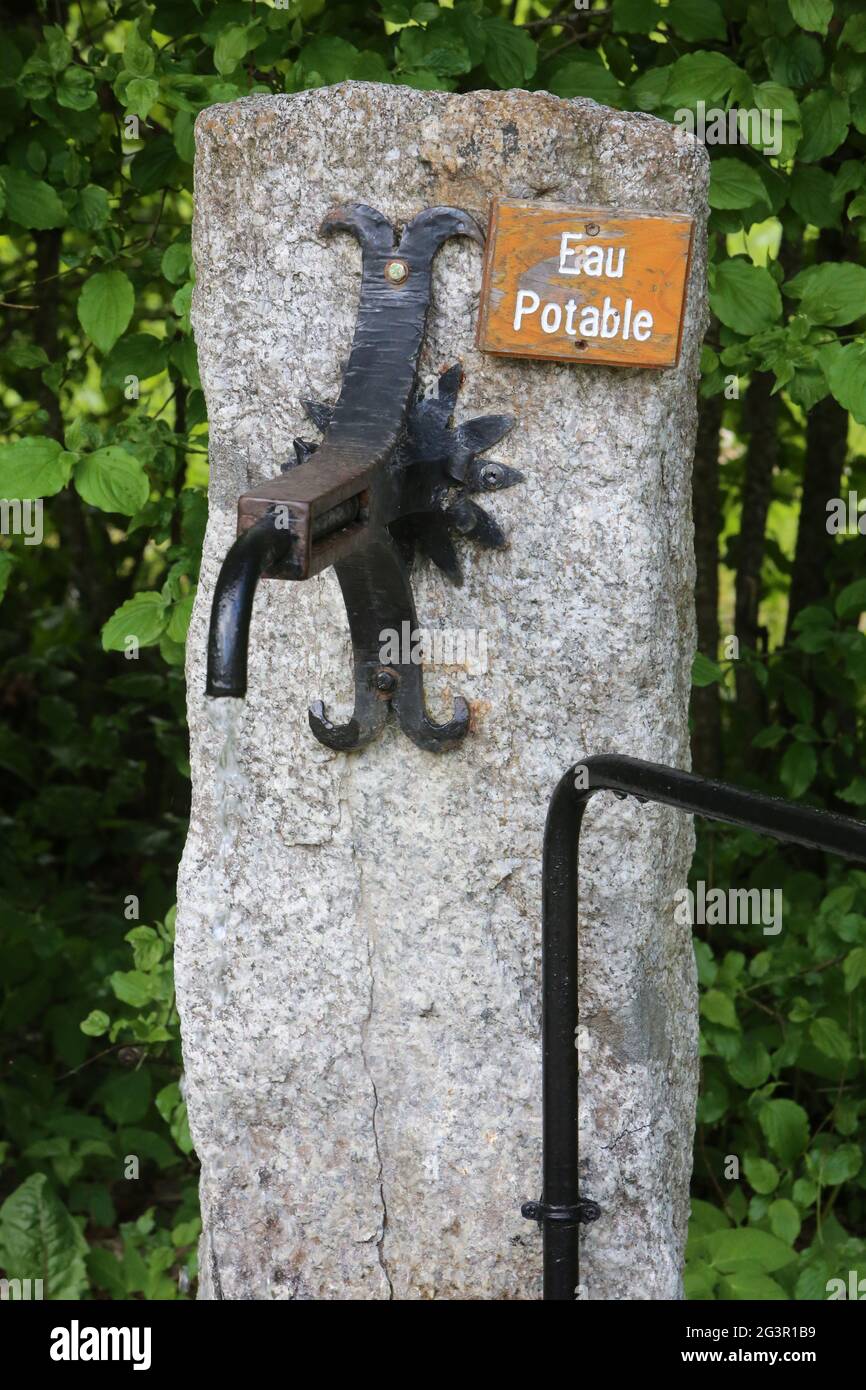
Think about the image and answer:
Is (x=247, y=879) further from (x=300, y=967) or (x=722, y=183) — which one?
(x=722, y=183)

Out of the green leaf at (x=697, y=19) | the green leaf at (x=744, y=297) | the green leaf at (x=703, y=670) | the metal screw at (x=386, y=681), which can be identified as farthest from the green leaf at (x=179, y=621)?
the green leaf at (x=697, y=19)

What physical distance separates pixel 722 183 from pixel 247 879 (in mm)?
1206

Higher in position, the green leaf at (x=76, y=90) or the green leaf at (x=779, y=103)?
the green leaf at (x=76, y=90)

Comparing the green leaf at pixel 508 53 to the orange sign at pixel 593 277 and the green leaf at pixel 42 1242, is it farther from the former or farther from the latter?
the green leaf at pixel 42 1242

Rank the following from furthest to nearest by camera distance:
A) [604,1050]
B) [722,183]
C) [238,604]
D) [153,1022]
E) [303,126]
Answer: [153,1022] < [722,183] < [604,1050] < [303,126] < [238,604]

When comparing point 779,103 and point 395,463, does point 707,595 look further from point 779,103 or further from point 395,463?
point 395,463

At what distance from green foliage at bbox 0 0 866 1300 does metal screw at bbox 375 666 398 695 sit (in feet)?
2.12

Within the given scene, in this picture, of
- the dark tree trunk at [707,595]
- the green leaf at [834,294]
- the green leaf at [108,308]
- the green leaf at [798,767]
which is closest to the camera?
the green leaf at [834,294]

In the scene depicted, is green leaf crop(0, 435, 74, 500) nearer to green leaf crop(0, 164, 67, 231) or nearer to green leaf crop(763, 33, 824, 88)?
green leaf crop(0, 164, 67, 231)

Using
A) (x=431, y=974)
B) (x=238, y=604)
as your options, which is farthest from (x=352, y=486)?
(x=431, y=974)

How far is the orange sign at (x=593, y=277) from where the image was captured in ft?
4.83

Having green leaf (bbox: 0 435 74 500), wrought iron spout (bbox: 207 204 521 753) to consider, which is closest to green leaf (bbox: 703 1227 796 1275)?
wrought iron spout (bbox: 207 204 521 753)

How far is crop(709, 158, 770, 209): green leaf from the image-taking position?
2.10m

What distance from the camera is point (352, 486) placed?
4.51 ft
